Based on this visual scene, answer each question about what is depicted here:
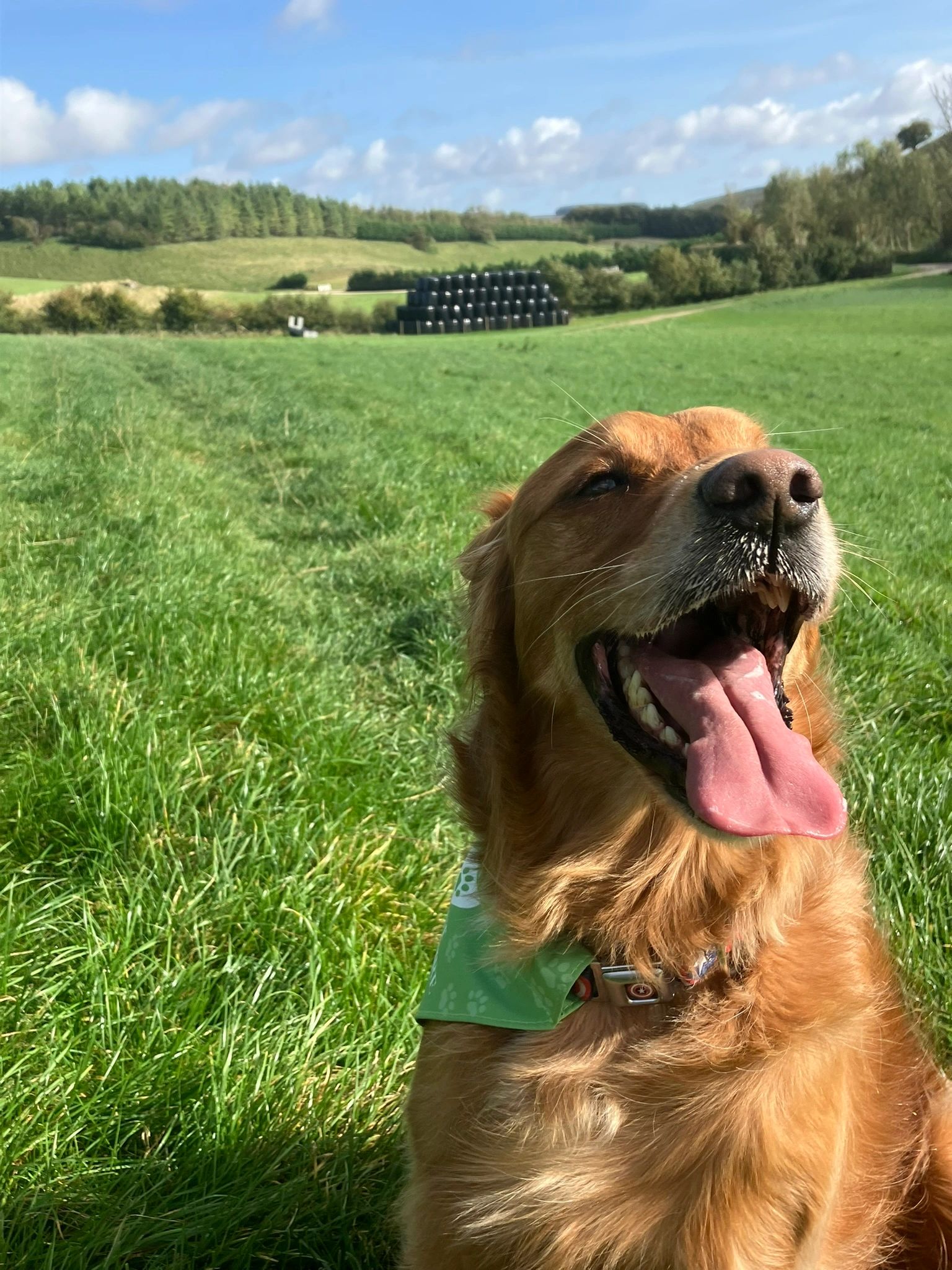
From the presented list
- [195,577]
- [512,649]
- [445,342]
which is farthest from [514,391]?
[445,342]

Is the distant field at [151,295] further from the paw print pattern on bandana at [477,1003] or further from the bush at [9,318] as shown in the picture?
the paw print pattern on bandana at [477,1003]

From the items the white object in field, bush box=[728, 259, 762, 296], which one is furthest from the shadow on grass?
bush box=[728, 259, 762, 296]

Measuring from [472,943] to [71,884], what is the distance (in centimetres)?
126

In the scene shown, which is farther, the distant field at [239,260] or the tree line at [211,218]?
the tree line at [211,218]

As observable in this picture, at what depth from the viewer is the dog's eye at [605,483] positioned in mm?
2232

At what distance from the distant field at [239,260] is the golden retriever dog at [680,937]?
7982 cm

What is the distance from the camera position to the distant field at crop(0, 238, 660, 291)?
259ft

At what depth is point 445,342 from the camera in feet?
132

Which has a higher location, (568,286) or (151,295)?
(151,295)

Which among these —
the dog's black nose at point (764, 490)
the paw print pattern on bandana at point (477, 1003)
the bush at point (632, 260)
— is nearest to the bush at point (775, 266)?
the bush at point (632, 260)

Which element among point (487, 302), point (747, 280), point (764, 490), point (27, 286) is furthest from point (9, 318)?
point (764, 490)

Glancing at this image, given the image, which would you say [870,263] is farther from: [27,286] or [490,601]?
[490,601]

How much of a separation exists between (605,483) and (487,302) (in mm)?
63874

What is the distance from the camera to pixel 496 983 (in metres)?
1.79
